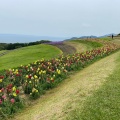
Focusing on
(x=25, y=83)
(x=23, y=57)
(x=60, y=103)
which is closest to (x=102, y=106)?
(x=60, y=103)

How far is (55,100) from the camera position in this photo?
11.3m

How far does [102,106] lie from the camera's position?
375 inches

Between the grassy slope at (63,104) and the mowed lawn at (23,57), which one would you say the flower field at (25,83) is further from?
the mowed lawn at (23,57)

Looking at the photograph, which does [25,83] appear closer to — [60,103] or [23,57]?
[60,103]

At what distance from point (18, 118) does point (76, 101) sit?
90.1 inches

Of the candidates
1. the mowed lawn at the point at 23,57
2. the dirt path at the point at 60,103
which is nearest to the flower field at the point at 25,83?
the dirt path at the point at 60,103

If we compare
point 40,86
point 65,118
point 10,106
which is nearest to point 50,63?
point 40,86

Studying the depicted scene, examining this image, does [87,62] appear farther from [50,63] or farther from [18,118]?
[18,118]

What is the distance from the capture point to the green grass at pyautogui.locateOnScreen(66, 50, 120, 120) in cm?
873

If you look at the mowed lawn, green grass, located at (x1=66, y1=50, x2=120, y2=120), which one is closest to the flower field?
green grass, located at (x1=66, y1=50, x2=120, y2=120)

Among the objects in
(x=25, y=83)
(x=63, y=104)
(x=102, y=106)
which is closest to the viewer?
(x=102, y=106)

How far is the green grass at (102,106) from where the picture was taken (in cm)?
873

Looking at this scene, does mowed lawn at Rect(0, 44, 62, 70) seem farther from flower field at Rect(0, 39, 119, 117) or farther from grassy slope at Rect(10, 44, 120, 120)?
grassy slope at Rect(10, 44, 120, 120)

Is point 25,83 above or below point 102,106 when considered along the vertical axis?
above
